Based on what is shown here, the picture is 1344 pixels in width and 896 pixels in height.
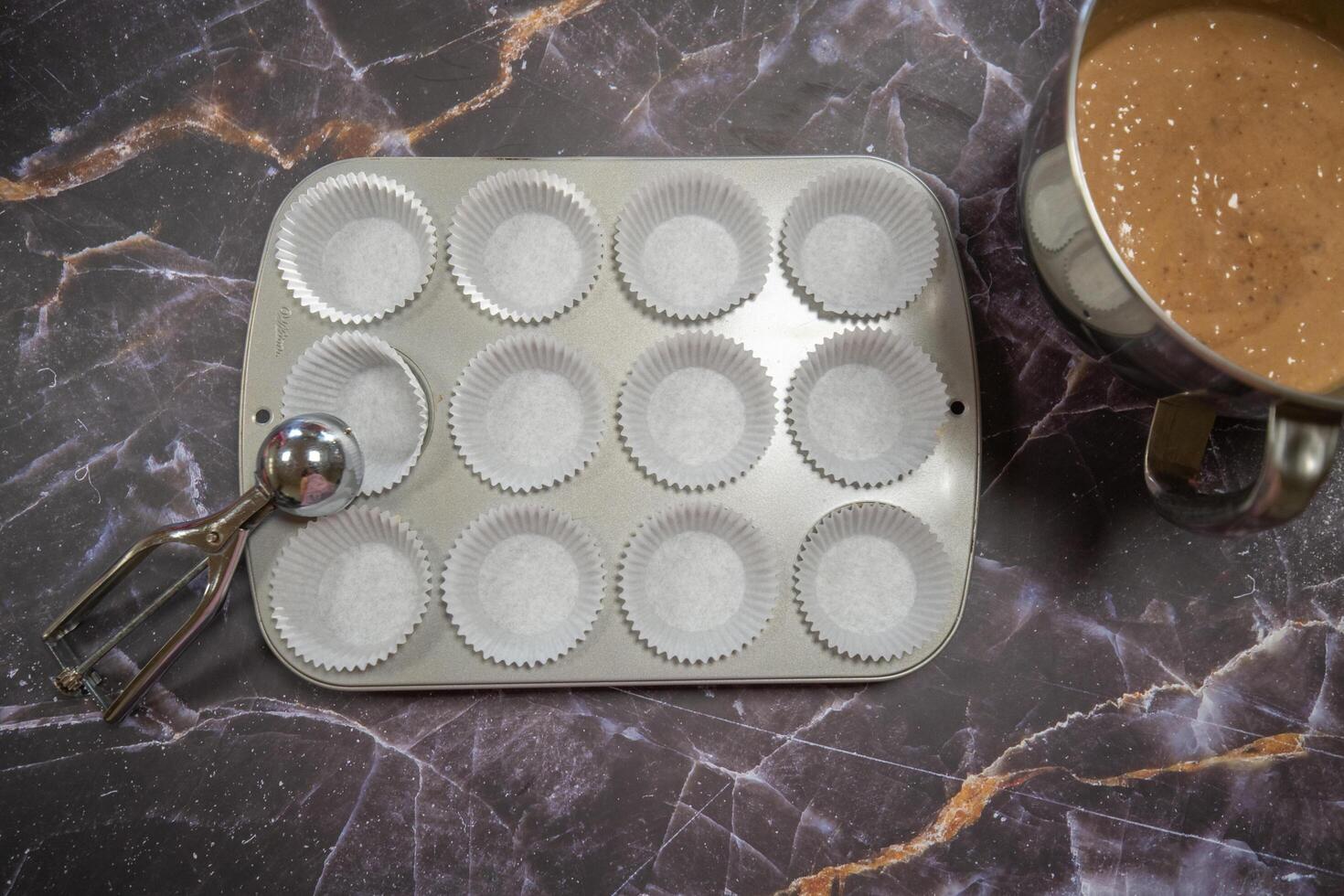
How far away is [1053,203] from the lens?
56 centimetres

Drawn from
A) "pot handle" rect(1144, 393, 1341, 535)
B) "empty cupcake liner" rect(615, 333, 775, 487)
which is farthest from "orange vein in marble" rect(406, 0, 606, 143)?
"pot handle" rect(1144, 393, 1341, 535)

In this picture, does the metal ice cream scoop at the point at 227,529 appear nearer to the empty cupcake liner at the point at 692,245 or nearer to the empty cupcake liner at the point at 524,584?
the empty cupcake liner at the point at 524,584

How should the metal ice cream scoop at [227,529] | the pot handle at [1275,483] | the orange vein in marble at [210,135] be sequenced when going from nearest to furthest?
the pot handle at [1275,483], the metal ice cream scoop at [227,529], the orange vein in marble at [210,135]

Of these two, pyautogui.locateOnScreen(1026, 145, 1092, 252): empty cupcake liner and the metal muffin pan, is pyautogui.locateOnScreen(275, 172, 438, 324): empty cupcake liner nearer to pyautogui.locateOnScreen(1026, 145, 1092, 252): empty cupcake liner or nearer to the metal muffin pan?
the metal muffin pan

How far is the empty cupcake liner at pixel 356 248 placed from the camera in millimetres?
720

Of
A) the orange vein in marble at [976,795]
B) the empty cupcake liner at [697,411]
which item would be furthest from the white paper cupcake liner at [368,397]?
the orange vein in marble at [976,795]

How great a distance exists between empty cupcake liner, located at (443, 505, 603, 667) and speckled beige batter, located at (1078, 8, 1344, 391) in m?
0.44

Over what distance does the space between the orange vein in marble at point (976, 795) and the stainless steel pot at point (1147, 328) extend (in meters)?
0.23

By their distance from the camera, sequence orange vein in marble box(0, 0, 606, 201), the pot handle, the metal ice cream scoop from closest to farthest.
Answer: the pot handle < the metal ice cream scoop < orange vein in marble box(0, 0, 606, 201)

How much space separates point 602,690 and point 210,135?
0.57 m

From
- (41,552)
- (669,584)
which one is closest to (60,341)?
(41,552)

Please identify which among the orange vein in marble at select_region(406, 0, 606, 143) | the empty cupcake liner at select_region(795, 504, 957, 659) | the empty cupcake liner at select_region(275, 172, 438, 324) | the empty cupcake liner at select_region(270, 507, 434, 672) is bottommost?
the empty cupcake liner at select_region(795, 504, 957, 659)

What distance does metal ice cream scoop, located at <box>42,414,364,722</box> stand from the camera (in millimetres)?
652

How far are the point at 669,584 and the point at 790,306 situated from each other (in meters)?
0.25
